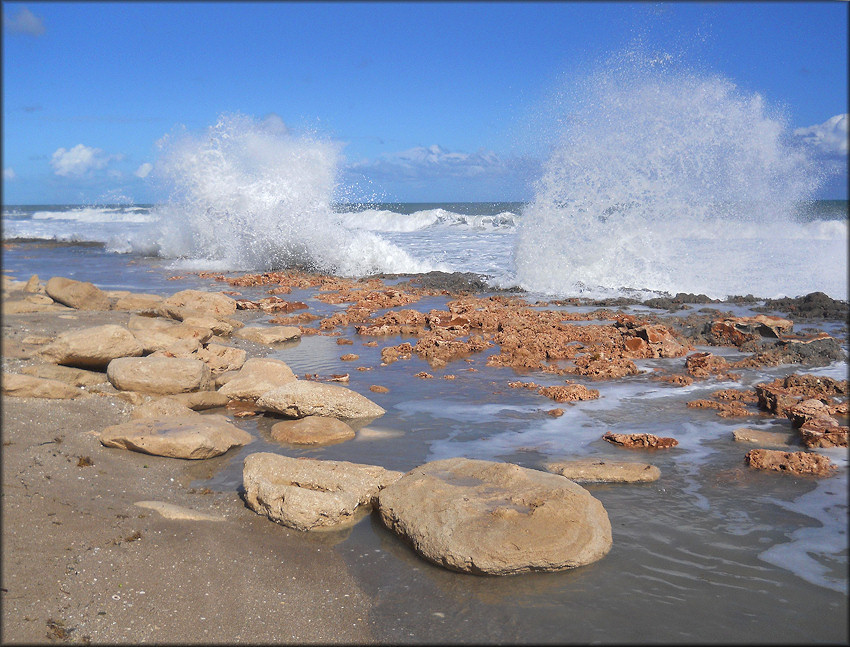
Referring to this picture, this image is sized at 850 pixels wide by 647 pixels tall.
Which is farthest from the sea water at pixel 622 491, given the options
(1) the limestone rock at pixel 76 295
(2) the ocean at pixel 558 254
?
(1) the limestone rock at pixel 76 295

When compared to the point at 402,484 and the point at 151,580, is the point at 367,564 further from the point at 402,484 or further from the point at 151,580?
the point at 151,580

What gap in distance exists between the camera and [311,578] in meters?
3.91

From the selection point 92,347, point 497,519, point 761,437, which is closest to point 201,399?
point 92,347

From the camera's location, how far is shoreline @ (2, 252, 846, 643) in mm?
3316

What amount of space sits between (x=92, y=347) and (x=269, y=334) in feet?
12.4

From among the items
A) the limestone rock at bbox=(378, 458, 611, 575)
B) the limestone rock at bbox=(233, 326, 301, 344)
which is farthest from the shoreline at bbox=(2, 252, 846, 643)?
the limestone rock at bbox=(233, 326, 301, 344)

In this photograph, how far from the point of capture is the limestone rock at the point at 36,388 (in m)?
6.01

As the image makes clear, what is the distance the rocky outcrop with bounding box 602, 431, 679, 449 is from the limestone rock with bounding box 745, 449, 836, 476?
28.3 inches

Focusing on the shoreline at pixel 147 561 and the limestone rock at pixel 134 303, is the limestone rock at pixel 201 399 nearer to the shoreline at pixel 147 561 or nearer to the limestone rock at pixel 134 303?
the shoreline at pixel 147 561

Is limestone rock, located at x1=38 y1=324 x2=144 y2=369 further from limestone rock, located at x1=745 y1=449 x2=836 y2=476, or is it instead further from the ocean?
the ocean

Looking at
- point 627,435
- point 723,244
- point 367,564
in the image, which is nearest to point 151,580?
point 367,564

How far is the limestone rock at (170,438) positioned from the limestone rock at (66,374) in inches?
62.1

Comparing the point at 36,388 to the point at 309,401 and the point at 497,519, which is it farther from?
the point at 497,519

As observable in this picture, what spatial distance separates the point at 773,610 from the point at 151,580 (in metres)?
3.50
